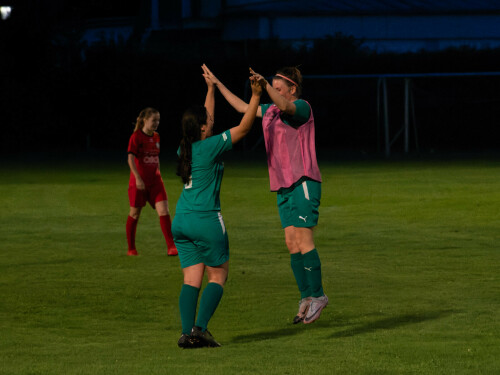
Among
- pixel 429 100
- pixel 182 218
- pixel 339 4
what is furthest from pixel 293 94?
pixel 339 4

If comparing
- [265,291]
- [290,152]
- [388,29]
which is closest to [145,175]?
[265,291]

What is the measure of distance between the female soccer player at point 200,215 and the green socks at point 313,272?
1050mm

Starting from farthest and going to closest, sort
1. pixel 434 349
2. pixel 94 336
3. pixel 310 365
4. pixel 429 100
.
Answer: pixel 429 100 < pixel 94 336 < pixel 434 349 < pixel 310 365

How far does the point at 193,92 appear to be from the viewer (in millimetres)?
34469

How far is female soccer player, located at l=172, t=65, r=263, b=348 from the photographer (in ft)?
22.5

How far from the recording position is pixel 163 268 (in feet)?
35.7

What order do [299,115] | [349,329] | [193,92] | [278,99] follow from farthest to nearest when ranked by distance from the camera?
[193,92], [349,329], [299,115], [278,99]

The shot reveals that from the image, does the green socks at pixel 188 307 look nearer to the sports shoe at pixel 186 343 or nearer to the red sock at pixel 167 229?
the sports shoe at pixel 186 343

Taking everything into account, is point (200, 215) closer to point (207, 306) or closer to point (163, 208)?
point (207, 306)

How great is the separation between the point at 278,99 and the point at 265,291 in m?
2.75

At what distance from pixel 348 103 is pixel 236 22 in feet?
30.0

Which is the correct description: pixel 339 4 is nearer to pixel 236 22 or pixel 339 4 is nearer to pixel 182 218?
pixel 236 22

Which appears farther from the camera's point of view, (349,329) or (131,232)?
(131,232)

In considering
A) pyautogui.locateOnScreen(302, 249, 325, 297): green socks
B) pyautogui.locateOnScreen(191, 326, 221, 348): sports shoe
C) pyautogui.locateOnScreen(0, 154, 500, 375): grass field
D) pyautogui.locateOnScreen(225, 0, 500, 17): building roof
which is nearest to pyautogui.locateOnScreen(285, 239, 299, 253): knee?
pyautogui.locateOnScreen(302, 249, 325, 297): green socks
